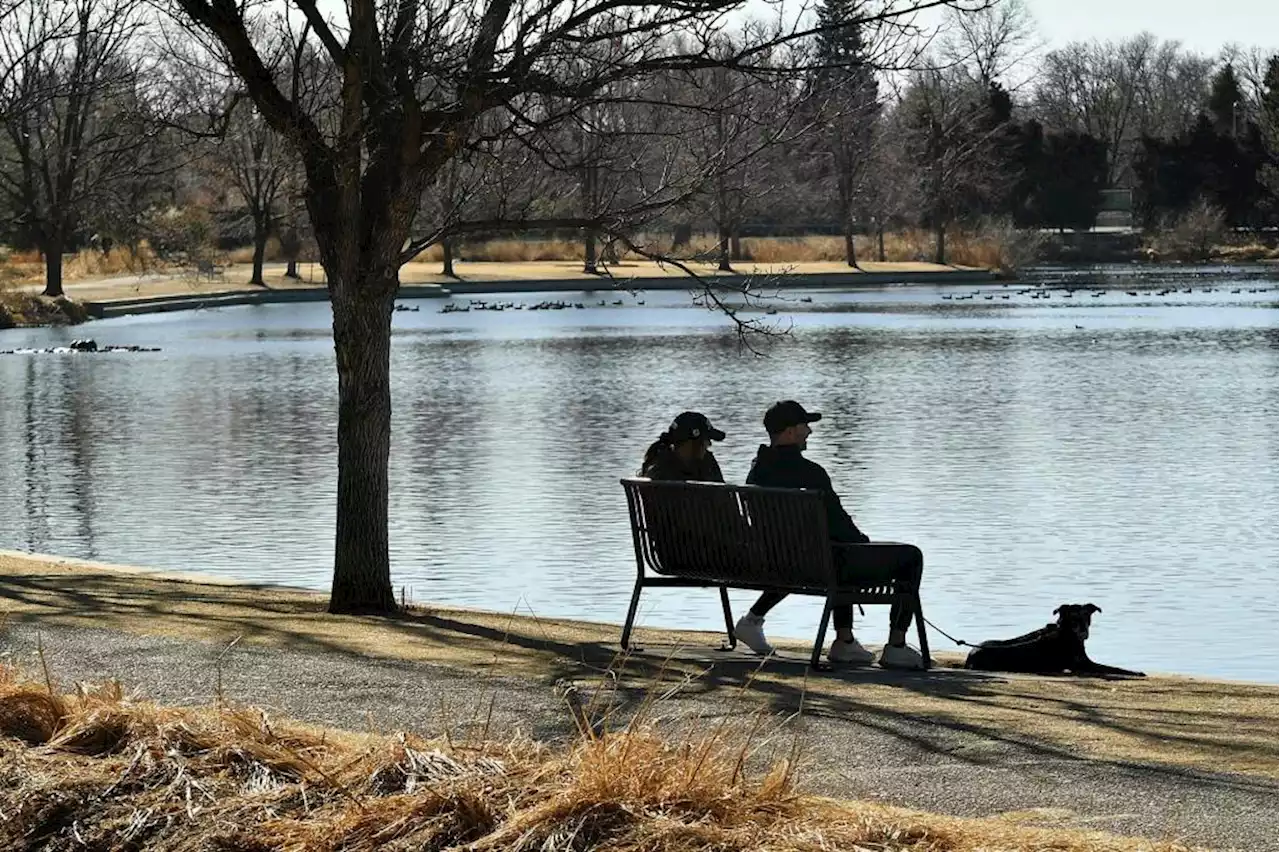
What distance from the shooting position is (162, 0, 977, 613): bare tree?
36.8 ft

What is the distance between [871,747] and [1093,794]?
1.01 metres

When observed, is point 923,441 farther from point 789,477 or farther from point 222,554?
point 789,477

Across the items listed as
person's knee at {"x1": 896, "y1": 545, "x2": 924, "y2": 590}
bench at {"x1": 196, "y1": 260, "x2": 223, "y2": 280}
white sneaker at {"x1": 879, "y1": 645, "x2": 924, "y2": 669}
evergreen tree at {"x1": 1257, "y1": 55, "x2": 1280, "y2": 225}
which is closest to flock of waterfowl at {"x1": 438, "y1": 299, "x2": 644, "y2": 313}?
bench at {"x1": 196, "y1": 260, "x2": 223, "y2": 280}

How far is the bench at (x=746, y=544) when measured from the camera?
9852 millimetres

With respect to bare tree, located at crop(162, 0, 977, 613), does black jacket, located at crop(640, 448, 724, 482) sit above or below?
below

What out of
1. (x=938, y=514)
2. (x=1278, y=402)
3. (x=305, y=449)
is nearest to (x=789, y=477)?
(x=938, y=514)

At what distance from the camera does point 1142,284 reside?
80.8 metres

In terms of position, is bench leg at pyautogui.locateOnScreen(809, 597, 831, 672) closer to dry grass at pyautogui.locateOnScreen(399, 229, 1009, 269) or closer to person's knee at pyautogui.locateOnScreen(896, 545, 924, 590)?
person's knee at pyautogui.locateOnScreen(896, 545, 924, 590)

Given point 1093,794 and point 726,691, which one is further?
point 726,691

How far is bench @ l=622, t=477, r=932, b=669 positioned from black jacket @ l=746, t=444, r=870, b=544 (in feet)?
0.87

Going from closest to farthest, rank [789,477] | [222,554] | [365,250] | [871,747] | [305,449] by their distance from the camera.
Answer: [871,747], [789,477], [365,250], [222,554], [305,449]

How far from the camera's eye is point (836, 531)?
10.2m

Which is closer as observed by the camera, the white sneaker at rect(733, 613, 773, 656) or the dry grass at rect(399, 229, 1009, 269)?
the white sneaker at rect(733, 613, 773, 656)

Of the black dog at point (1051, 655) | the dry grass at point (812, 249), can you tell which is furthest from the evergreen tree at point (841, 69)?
the dry grass at point (812, 249)
